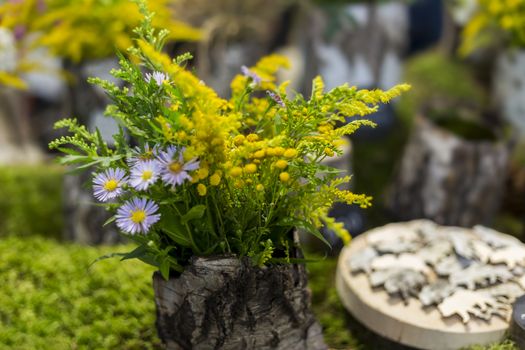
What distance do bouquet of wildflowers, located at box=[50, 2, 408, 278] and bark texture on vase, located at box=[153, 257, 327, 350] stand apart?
5cm

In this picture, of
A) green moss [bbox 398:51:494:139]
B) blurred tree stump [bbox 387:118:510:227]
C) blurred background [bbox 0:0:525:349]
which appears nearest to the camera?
blurred background [bbox 0:0:525:349]

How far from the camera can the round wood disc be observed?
4.95 ft

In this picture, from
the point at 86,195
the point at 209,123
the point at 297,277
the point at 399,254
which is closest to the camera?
the point at 209,123

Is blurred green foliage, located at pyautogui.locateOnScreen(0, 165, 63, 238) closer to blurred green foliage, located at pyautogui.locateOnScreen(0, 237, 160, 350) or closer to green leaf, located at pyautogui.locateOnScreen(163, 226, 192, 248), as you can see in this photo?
blurred green foliage, located at pyautogui.locateOnScreen(0, 237, 160, 350)

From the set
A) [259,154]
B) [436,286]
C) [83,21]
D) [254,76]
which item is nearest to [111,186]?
[259,154]

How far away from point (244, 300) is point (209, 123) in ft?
1.43

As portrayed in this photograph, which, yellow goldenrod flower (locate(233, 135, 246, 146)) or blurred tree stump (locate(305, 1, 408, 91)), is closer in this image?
yellow goldenrod flower (locate(233, 135, 246, 146))

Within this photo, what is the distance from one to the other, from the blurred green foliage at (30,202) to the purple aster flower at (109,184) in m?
1.64

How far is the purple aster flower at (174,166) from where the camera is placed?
1.15 m

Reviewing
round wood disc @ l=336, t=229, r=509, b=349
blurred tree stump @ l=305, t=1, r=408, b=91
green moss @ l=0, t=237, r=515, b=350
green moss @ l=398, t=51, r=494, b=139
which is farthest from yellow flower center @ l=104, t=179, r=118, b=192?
green moss @ l=398, t=51, r=494, b=139

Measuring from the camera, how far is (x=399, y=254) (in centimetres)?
181

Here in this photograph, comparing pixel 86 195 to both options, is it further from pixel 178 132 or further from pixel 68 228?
pixel 178 132

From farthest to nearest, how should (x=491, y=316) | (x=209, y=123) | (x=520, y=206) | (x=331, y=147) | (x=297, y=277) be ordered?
(x=520, y=206) < (x=491, y=316) < (x=297, y=277) < (x=331, y=147) < (x=209, y=123)

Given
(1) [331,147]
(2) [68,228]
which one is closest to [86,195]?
(2) [68,228]
